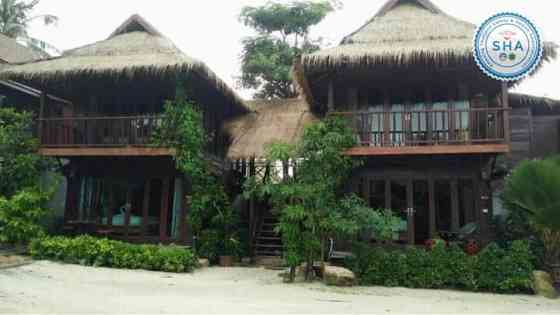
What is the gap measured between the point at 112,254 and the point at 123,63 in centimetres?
461

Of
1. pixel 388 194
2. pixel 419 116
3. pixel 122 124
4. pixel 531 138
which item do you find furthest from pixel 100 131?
pixel 531 138

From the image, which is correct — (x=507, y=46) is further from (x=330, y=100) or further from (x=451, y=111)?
(x=330, y=100)

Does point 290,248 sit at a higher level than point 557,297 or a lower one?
higher

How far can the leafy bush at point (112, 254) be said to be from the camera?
9453 mm

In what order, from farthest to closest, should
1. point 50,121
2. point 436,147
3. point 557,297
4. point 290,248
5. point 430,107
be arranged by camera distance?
point 50,121, point 430,107, point 436,147, point 290,248, point 557,297

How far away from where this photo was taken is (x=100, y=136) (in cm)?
1151

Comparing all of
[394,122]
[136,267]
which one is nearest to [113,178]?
[136,267]

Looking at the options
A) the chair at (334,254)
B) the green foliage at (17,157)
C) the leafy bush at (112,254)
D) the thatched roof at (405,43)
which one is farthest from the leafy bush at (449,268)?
the green foliage at (17,157)

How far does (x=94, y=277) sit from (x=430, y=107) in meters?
8.26

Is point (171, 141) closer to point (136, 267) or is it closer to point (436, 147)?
point (136, 267)

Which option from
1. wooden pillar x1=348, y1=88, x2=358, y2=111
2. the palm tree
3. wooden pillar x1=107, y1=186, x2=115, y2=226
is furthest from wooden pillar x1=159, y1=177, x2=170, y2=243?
the palm tree

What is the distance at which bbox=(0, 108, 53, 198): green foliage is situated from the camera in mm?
10531

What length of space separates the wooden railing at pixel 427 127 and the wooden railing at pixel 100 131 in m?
4.94

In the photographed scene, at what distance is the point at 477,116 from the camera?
9.43 m
